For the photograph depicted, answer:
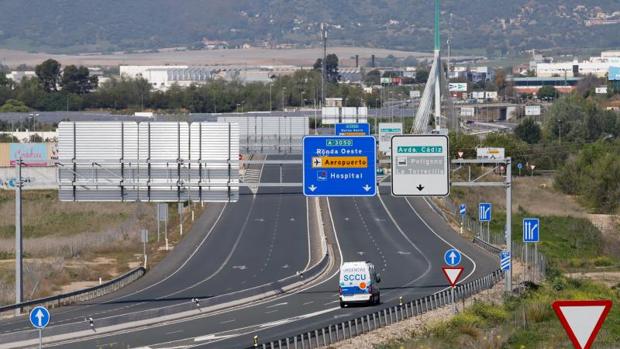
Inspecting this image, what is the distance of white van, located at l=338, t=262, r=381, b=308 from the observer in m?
51.1

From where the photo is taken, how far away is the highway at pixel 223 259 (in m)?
55.5

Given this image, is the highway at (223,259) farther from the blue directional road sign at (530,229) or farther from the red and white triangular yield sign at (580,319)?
the red and white triangular yield sign at (580,319)

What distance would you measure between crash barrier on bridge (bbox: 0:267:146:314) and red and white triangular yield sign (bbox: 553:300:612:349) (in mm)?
31754

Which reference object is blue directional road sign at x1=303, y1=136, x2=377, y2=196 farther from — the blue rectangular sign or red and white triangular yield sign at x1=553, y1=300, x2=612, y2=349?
the blue rectangular sign

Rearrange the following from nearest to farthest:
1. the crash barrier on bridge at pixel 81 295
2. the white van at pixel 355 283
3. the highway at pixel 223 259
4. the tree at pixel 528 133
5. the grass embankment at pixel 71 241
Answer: the crash barrier on bridge at pixel 81 295 → the white van at pixel 355 283 → the highway at pixel 223 259 → the grass embankment at pixel 71 241 → the tree at pixel 528 133

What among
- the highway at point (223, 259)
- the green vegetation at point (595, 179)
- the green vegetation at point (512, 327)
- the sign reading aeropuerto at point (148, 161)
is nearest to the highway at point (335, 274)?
the highway at point (223, 259)

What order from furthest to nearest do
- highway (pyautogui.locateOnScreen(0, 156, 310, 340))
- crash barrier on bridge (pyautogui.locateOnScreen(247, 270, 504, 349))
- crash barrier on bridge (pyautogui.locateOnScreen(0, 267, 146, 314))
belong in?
highway (pyautogui.locateOnScreen(0, 156, 310, 340)) → crash barrier on bridge (pyautogui.locateOnScreen(0, 267, 146, 314)) → crash barrier on bridge (pyautogui.locateOnScreen(247, 270, 504, 349))

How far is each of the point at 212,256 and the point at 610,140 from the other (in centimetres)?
8670

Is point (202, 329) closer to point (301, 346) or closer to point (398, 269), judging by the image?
point (301, 346)

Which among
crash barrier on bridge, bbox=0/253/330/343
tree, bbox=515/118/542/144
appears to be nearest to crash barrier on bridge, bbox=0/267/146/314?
crash barrier on bridge, bbox=0/253/330/343

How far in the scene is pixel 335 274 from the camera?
222 ft

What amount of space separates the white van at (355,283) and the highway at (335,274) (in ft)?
1.52

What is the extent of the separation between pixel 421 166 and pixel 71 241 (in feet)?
145

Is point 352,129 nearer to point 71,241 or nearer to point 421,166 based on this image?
point 71,241
